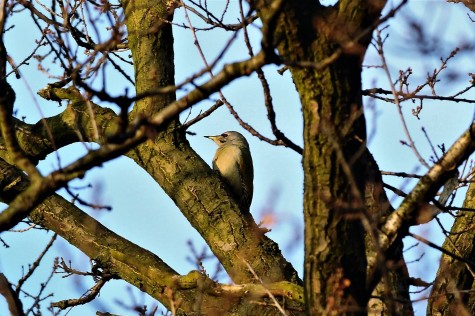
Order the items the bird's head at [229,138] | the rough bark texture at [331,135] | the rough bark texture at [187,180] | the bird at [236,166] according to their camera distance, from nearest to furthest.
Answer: the rough bark texture at [331,135]
the rough bark texture at [187,180]
the bird at [236,166]
the bird's head at [229,138]

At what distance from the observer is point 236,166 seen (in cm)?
803

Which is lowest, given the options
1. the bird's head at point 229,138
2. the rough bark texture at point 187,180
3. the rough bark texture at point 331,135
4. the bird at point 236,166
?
the rough bark texture at point 331,135

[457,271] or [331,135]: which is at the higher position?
[457,271]

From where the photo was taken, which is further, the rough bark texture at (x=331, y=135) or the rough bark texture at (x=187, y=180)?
the rough bark texture at (x=187, y=180)

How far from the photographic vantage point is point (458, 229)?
17.6 ft

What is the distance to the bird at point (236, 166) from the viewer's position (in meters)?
7.89

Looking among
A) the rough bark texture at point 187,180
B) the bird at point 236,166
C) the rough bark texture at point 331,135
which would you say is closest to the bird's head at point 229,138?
the bird at point 236,166

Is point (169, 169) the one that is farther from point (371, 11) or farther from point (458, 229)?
point (371, 11)

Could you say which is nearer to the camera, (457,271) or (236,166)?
(457,271)

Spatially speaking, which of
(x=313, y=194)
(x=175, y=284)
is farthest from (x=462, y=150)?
(x=175, y=284)

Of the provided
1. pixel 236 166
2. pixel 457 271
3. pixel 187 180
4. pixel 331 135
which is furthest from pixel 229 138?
pixel 331 135

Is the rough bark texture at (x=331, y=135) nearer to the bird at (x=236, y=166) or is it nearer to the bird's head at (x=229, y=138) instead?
the bird at (x=236, y=166)

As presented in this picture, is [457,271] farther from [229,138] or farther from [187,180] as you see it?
[229,138]

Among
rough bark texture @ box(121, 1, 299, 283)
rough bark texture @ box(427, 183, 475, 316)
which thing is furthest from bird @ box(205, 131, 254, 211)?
rough bark texture @ box(427, 183, 475, 316)
